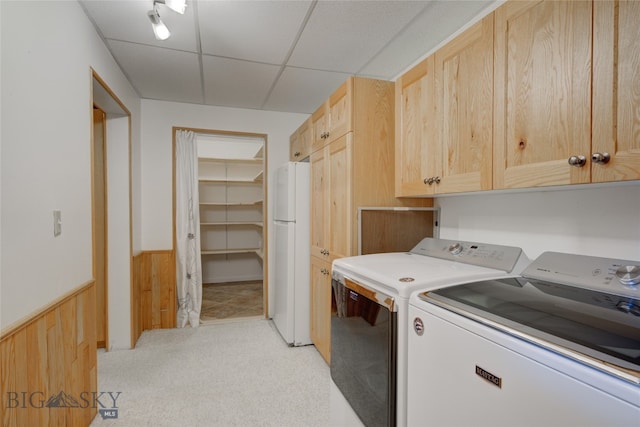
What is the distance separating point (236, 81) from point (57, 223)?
183 centimetres

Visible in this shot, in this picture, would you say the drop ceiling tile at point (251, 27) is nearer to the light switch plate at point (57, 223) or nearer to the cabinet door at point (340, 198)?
the cabinet door at point (340, 198)

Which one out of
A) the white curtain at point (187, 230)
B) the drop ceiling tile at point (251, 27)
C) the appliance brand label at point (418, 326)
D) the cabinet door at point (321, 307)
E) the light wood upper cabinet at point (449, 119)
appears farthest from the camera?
the white curtain at point (187, 230)

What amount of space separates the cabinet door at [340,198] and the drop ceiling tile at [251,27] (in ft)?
2.44

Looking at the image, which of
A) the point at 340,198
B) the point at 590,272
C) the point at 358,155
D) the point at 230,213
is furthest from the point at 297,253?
the point at 230,213

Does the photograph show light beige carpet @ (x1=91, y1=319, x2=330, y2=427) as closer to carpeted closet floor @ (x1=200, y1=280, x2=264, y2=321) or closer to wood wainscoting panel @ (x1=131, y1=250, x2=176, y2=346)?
wood wainscoting panel @ (x1=131, y1=250, x2=176, y2=346)

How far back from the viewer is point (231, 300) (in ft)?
14.1

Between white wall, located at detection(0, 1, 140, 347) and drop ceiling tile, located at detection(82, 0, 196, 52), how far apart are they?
97 mm

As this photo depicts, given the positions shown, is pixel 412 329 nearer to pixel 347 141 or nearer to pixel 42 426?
pixel 347 141

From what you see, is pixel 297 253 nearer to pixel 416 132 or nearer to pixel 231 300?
pixel 416 132

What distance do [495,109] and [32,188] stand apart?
6.17 feet

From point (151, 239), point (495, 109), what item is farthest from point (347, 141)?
point (151, 239)

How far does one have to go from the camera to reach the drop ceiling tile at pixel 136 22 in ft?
5.65

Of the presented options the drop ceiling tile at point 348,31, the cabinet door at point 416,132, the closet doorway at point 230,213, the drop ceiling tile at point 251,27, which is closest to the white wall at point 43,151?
the drop ceiling tile at point 251,27

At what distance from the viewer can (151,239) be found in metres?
3.23
